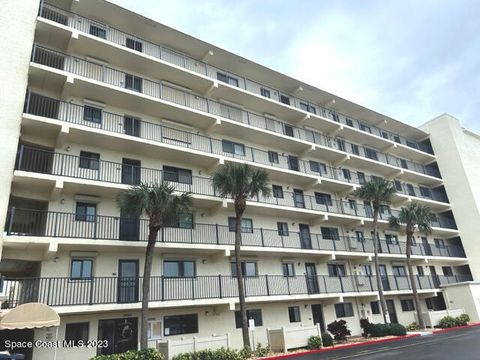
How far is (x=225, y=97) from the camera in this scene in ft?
95.0

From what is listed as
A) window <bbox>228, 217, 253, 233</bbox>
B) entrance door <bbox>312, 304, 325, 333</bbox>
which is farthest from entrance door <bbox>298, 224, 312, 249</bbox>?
window <bbox>228, 217, 253, 233</bbox>

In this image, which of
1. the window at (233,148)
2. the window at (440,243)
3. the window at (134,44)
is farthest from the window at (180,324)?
the window at (440,243)

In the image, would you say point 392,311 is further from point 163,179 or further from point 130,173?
point 130,173

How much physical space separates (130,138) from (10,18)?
9.04 meters

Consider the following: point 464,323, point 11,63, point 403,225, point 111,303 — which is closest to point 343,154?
point 403,225

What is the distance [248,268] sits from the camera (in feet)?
81.8

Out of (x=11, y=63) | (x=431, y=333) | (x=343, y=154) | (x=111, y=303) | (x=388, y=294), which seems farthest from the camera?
(x=343, y=154)

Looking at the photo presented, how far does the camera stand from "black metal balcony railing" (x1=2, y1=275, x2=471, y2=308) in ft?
55.8

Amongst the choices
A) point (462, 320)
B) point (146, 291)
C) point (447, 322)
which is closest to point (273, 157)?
point (146, 291)

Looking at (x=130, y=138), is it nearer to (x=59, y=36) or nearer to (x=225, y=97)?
(x=59, y=36)

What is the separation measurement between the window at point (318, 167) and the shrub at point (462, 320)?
1793cm

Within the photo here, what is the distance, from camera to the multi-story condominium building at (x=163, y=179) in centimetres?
1827

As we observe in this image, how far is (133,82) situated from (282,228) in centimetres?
1524

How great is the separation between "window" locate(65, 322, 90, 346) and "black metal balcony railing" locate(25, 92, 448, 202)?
35.1 feet
